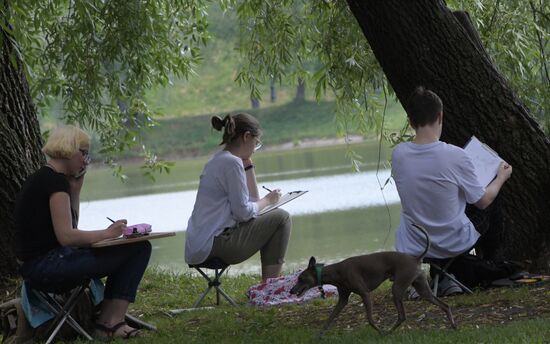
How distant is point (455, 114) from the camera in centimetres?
635

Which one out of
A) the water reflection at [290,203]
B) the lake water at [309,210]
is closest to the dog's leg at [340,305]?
the lake water at [309,210]

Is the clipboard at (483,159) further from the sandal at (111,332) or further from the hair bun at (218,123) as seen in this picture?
the sandal at (111,332)

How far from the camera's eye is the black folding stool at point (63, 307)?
17.9ft

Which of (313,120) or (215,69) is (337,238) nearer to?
(313,120)

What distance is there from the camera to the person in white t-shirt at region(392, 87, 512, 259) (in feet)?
18.4

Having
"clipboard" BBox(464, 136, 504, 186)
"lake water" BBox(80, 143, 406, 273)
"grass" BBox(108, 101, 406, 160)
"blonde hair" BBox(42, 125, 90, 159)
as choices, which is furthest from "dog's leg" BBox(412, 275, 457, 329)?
"grass" BBox(108, 101, 406, 160)

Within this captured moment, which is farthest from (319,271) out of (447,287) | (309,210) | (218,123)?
(309,210)

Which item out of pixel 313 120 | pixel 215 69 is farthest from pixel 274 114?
pixel 215 69

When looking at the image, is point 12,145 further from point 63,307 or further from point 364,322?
point 364,322

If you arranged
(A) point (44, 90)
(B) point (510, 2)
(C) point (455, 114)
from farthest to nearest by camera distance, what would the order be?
(A) point (44, 90) < (B) point (510, 2) < (C) point (455, 114)

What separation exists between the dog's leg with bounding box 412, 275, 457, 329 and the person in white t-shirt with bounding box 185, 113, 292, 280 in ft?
5.81

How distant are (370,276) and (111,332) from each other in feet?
5.20

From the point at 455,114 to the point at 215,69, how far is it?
55959mm

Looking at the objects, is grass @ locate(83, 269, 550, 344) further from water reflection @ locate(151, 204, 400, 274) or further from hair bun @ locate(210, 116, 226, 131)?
water reflection @ locate(151, 204, 400, 274)
